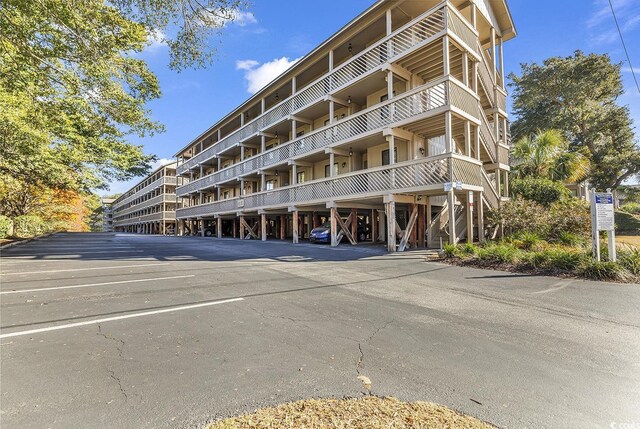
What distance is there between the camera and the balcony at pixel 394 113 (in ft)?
40.2

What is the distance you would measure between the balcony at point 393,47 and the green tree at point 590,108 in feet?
54.5

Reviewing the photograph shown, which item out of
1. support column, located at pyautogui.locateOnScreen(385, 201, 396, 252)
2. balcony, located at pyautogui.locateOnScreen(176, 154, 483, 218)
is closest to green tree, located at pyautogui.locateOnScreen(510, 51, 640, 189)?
balcony, located at pyautogui.locateOnScreen(176, 154, 483, 218)

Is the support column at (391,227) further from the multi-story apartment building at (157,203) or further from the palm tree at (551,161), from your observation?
the multi-story apartment building at (157,203)

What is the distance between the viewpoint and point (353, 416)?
2.19m

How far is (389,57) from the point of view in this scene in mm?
A: 14141

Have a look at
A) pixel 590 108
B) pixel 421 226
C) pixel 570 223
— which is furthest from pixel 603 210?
pixel 590 108

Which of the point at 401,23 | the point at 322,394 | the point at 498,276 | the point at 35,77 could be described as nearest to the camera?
the point at 322,394

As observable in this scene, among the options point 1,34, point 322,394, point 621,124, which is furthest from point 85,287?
point 621,124

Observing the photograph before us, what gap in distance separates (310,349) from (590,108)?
33009mm

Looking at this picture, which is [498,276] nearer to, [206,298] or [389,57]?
[206,298]

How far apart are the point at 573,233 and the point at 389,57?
10.5 metres

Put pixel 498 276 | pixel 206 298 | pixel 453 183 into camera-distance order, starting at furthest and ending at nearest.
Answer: pixel 453 183
pixel 498 276
pixel 206 298

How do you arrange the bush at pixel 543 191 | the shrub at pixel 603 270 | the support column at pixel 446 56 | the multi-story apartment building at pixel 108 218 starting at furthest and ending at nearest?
the multi-story apartment building at pixel 108 218, the bush at pixel 543 191, the support column at pixel 446 56, the shrub at pixel 603 270

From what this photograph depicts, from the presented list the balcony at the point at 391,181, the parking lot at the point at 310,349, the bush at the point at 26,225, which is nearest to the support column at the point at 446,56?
the balcony at the point at 391,181
